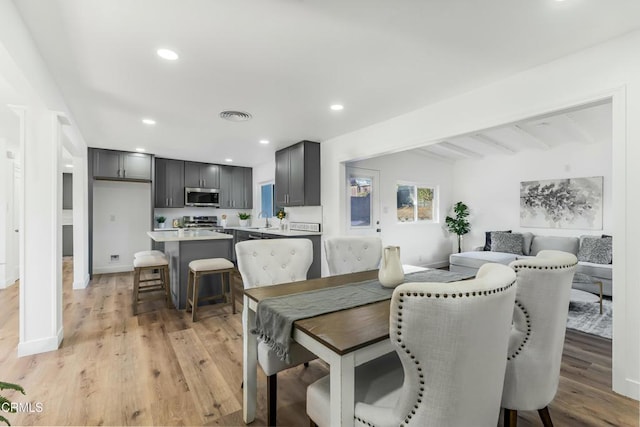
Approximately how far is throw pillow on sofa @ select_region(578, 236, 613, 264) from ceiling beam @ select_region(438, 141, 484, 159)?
96.1 inches

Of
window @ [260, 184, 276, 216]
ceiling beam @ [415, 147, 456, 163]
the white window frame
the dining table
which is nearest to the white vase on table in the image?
the dining table

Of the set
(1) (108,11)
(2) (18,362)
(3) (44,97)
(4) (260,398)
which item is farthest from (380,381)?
(3) (44,97)

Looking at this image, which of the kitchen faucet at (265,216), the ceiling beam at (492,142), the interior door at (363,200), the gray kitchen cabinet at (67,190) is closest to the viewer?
the ceiling beam at (492,142)

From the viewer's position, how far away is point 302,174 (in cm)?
475

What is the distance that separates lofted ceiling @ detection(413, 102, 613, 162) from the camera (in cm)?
394

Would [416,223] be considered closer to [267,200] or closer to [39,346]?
[267,200]

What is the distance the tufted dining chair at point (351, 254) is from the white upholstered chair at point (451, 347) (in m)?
1.53

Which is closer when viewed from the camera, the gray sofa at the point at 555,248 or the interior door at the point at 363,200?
the gray sofa at the point at 555,248

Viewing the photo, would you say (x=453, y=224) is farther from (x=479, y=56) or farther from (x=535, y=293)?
(x=535, y=293)

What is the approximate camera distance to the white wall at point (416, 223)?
5.70m

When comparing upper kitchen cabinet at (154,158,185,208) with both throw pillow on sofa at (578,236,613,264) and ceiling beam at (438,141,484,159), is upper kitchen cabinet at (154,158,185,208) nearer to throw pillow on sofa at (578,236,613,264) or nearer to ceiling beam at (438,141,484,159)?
ceiling beam at (438,141,484,159)

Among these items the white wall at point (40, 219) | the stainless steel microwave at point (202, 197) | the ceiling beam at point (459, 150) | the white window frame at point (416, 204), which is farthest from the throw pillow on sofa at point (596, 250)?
the stainless steel microwave at point (202, 197)

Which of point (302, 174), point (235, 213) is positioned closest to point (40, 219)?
point (302, 174)

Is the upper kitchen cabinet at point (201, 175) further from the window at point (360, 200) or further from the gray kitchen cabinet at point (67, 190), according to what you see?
the gray kitchen cabinet at point (67, 190)
